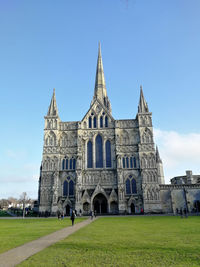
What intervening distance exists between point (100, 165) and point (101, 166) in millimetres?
321

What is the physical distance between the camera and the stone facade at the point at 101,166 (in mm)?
43594

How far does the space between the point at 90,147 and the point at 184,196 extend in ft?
73.0

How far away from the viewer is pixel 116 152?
46469 mm

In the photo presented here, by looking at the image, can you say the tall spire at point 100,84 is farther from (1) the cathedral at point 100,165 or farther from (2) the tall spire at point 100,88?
(1) the cathedral at point 100,165

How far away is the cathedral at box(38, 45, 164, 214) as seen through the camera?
4356 centimetres

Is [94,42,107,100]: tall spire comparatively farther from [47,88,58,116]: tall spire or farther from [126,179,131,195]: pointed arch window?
[126,179,131,195]: pointed arch window

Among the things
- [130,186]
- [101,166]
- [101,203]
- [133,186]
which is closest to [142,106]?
[101,166]

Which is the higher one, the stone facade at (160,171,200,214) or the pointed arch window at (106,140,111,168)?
the pointed arch window at (106,140,111,168)

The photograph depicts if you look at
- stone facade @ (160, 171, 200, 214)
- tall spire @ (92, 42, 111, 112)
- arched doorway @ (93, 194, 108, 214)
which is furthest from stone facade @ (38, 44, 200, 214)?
tall spire @ (92, 42, 111, 112)

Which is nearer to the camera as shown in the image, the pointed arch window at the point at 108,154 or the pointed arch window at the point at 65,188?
the pointed arch window at the point at 65,188

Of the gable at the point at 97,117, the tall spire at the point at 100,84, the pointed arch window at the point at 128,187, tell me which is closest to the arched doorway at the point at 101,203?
the pointed arch window at the point at 128,187

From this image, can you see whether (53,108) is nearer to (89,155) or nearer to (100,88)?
(89,155)

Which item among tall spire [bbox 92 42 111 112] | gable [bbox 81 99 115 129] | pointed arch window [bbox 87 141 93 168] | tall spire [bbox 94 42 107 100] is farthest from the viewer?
tall spire [bbox 94 42 107 100]

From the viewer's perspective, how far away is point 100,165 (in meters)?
47.0
